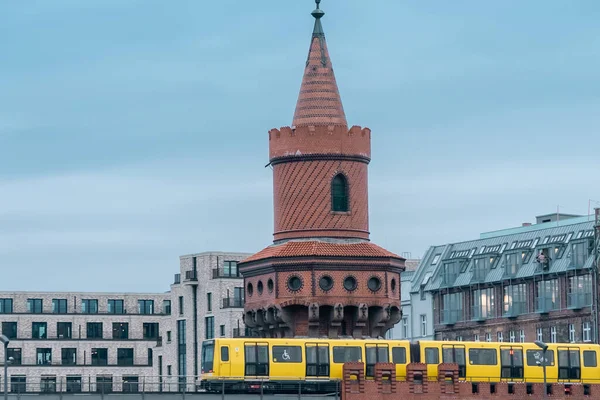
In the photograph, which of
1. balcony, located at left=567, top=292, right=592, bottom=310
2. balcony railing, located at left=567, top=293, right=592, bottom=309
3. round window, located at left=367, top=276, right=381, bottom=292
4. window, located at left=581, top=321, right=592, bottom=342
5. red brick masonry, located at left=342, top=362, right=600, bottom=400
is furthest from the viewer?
balcony, located at left=567, top=292, right=592, bottom=310

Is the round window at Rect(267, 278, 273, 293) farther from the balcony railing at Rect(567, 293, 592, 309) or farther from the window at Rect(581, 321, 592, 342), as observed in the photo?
the balcony railing at Rect(567, 293, 592, 309)

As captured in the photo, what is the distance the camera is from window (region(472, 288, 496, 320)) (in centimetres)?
17000

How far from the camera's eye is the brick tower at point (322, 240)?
107 meters

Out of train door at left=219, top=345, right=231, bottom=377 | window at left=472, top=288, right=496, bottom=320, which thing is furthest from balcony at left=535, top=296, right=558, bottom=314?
train door at left=219, top=345, right=231, bottom=377

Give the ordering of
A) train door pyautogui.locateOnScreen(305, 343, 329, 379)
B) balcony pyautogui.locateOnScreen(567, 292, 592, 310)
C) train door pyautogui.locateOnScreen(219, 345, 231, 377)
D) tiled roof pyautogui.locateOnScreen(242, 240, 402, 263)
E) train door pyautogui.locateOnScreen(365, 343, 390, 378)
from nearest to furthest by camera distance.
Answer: train door pyautogui.locateOnScreen(219, 345, 231, 377)
train door pyautogui.locateOnScreen(305, 343, 329, 379)
train door pyautogui.locateOnScreen(365, 343, 390, 378)
tiled roof pyautogui.locateOnScreen(242, 240, 402, 263)
balcony pyautogui.locateOnScreen(567, 292, 592, 310)

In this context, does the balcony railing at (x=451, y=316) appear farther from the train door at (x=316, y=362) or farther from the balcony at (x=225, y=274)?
the train door at (x=316, y=362)

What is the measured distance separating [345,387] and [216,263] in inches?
3306

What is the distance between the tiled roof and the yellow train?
209 inches

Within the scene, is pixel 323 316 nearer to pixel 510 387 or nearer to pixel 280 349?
pixel 280 349

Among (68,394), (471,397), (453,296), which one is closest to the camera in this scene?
(68,394)

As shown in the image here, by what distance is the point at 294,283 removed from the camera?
108m

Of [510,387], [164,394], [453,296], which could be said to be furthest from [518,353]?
[453,296]

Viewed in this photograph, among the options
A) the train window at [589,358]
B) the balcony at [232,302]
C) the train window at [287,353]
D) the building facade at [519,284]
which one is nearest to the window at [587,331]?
the building facade at [519,284]

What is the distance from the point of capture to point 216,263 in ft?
609
